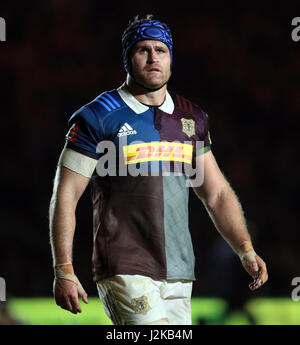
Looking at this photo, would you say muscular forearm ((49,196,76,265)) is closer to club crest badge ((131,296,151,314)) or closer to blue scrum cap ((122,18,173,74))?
club crest badge ((131,296,151,314))

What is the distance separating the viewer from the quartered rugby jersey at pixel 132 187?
371 cm

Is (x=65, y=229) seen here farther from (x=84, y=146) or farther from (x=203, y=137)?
(x=203, y=137)

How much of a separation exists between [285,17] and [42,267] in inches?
266

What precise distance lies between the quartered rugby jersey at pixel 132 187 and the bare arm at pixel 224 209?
323mm

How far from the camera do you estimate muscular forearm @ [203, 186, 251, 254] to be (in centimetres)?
408

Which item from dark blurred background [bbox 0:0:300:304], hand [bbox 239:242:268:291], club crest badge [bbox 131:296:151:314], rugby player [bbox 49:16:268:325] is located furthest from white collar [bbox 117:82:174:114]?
dark blurred background [bbox 0:0:300:304]

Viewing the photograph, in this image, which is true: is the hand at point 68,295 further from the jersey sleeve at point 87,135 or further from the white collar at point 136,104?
the white collar at point 136,104

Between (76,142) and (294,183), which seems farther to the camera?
(294,183)

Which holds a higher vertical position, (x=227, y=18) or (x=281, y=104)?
(x=227, y=18)
